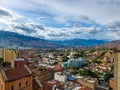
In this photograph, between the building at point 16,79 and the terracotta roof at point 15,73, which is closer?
the building at point 16,79

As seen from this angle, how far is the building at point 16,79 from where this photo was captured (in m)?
23.0

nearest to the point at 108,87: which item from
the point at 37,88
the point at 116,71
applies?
the point at 37,88

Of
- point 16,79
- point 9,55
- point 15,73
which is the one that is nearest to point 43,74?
point 15,73

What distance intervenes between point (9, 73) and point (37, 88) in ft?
17.3

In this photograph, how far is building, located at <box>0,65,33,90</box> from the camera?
23.0 m

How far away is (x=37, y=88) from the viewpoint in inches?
1094

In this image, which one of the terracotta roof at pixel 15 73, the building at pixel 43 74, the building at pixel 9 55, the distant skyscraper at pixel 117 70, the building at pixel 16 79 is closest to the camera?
the distant skyscraper at pixel 117 70

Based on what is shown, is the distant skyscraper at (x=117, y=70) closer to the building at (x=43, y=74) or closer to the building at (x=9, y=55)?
the building at (x=43, y=74)

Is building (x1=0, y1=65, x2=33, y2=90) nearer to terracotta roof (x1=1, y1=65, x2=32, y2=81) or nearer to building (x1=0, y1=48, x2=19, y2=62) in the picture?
terracotta roof (x1=1, y1=65, x2=32, y2=81)

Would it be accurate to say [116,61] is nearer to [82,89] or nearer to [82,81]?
[82,89]

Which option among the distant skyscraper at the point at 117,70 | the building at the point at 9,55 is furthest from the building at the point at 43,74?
the distant skyscraper at the point at 117,70

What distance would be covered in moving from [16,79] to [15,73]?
2.71 ft

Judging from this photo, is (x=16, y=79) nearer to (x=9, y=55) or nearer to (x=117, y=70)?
(x=117, y=70)

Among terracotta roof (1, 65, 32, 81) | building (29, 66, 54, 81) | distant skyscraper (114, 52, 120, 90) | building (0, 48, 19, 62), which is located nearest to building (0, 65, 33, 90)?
terracotta roof (1, 65, 32, 81)
